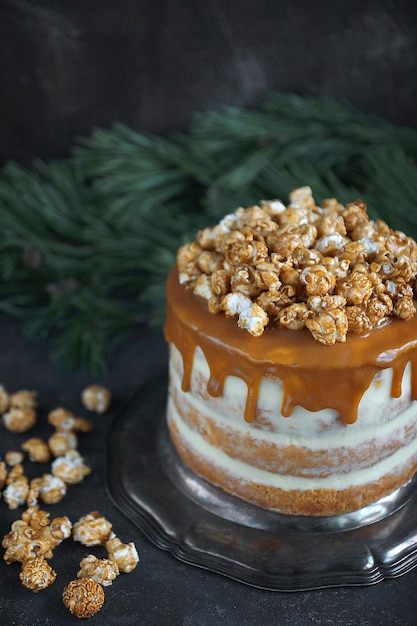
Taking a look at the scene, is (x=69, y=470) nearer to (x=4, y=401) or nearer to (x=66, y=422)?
(x=66, y=422)

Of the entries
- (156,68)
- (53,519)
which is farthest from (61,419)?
(156,68)

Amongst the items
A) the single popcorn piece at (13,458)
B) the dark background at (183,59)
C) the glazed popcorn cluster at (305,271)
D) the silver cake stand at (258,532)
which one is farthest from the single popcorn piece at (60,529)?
the dark background at (183,59)

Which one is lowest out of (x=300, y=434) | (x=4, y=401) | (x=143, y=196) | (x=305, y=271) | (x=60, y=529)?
(x=4, y=401)

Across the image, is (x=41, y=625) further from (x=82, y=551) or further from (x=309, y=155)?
(x=309, y=155)

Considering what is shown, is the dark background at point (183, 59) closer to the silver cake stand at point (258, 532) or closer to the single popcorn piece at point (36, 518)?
the silver cake stand at point (258, 532)

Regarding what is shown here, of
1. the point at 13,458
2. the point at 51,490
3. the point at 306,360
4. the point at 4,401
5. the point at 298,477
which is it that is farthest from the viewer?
the point at 4,401

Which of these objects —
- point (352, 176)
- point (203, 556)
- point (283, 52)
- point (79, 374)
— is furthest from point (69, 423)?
point (283, 52)

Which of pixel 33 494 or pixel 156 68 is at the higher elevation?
pixel 156 68

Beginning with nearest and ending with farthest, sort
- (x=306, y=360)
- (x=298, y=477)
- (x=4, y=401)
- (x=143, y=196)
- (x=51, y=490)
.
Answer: (x=306, y=360)
(x=298, y=477)
(x=51, y=490)
(x=4, y=401)
(x=143, y=196)
